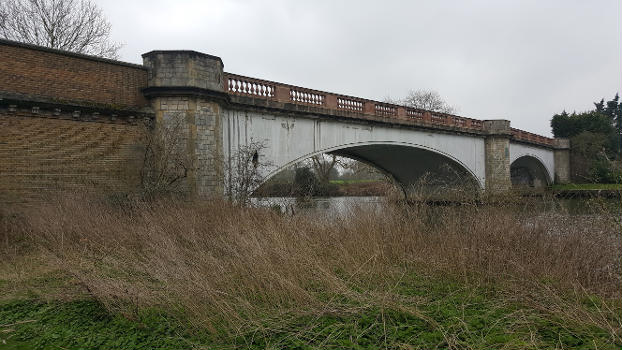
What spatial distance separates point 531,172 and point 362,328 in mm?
33947

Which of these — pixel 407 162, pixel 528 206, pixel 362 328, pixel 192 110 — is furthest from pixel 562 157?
pixel 362 328

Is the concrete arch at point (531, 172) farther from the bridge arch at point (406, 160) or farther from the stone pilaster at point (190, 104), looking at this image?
the stone pilaster at point (190, 104)

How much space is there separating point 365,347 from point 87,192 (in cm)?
726

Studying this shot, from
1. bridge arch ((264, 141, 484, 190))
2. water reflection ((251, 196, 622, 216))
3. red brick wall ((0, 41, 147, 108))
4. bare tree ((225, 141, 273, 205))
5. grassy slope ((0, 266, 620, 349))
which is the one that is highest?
red brick wall ((0, 41, 147, 108))

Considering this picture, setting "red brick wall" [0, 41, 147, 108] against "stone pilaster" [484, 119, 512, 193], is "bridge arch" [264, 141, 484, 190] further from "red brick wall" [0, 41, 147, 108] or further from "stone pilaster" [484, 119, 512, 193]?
"red brick wall" [0, 41, 147, 108]

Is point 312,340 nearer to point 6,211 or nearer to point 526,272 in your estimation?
point 526,272

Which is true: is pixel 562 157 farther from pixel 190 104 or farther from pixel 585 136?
pixel 190 104

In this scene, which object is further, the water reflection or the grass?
A: the water reflection

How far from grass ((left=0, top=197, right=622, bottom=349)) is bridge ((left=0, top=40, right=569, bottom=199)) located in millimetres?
3191

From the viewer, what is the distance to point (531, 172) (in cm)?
3139

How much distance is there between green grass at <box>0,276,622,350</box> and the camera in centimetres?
246

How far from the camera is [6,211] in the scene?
6.72m

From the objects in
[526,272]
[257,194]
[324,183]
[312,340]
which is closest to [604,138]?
[324,183]

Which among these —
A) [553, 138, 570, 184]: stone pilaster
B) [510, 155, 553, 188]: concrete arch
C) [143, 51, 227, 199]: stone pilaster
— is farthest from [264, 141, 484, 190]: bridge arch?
[553, 138, 570, 184]: stone pilaster
